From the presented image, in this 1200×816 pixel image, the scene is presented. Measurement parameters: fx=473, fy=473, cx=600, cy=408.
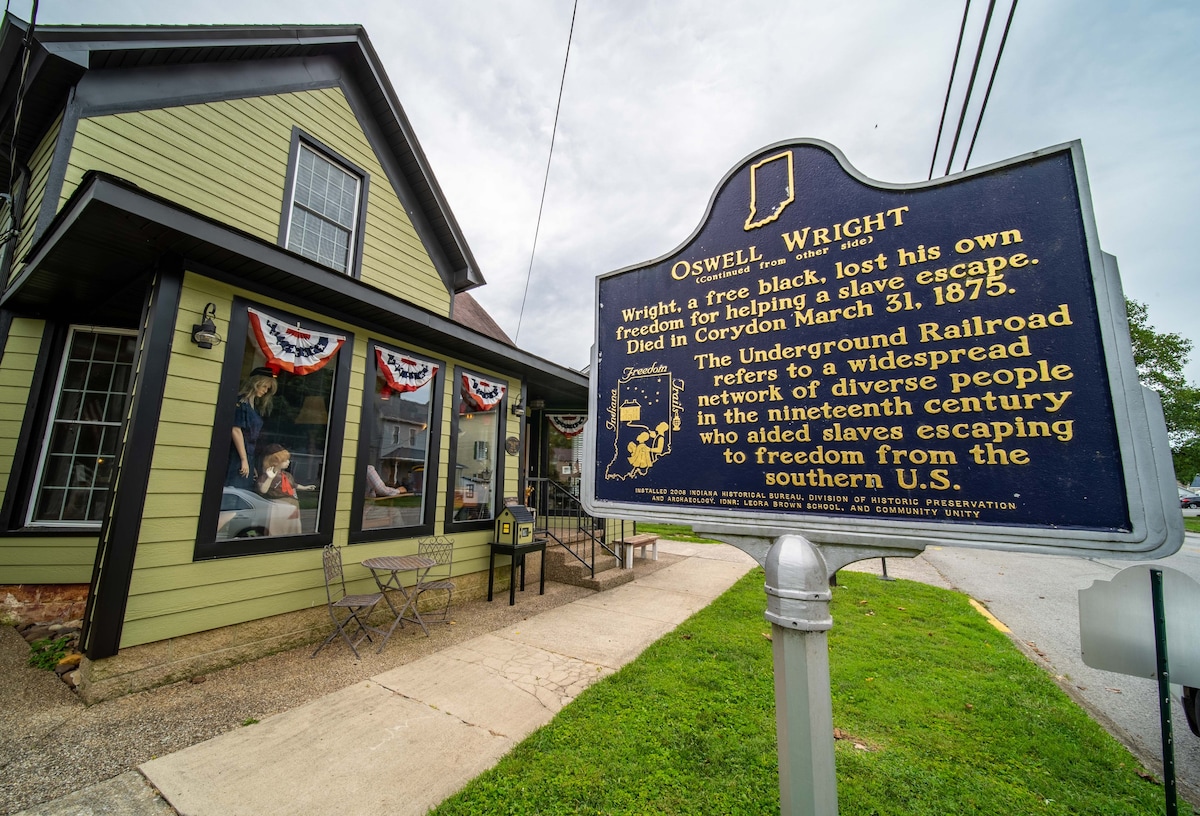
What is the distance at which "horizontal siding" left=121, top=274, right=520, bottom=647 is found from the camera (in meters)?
3.86

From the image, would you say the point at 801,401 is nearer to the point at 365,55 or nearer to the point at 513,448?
the point at 513,448

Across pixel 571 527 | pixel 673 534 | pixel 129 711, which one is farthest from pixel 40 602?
pixel 673 534

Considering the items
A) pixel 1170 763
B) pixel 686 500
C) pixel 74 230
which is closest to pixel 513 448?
pixel 74 230

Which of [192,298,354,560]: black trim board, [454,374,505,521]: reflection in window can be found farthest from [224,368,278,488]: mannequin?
[454,374,505,521]: reflection in window

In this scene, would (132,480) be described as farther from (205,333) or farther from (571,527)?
(571,527)

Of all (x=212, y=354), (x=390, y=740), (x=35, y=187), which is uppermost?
(x=35, y=187)

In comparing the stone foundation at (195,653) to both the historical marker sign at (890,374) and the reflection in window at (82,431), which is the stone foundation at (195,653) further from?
the historical marker sign at (890,374)

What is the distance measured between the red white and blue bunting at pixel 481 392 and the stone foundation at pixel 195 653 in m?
3.20

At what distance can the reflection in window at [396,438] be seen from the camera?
5.68 metres

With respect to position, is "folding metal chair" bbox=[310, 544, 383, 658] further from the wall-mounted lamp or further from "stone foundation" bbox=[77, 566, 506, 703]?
the wall-mounted lamp

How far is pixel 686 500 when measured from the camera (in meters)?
2.08

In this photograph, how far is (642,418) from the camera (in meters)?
2.29

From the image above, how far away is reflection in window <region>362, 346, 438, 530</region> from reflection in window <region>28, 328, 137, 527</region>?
2.73 m

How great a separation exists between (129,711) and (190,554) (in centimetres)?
115
